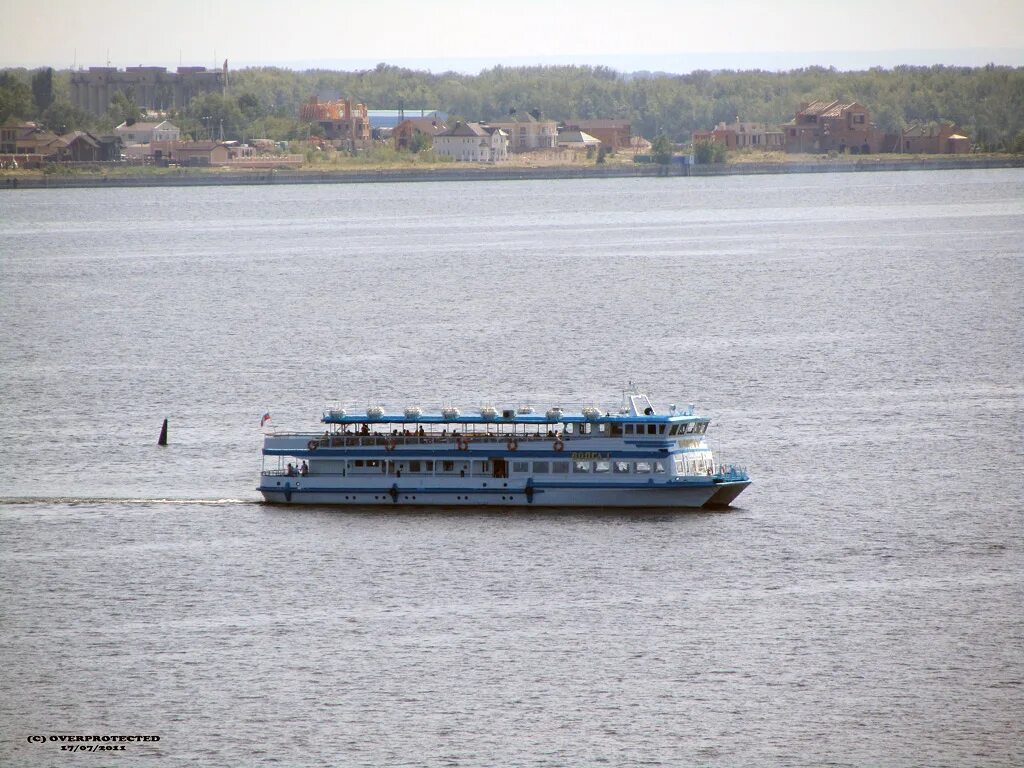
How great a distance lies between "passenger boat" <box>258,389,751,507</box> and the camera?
79.8 metres

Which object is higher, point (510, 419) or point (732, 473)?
point (510, 419)

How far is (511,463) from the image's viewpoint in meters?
80.8

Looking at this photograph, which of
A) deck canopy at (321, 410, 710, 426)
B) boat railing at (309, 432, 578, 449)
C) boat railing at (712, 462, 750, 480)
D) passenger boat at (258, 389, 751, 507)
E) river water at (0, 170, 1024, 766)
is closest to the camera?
river water at (0, 170, 1024, 766)

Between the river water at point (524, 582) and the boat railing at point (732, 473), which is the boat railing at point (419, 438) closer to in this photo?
the river water at point (524, 582)

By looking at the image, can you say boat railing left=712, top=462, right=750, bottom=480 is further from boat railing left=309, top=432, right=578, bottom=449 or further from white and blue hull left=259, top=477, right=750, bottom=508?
boat railing left=309, top=432, right=578, bottom=449

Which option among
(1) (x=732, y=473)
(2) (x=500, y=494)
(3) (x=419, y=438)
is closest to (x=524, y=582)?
(2) (x=500, y=494)

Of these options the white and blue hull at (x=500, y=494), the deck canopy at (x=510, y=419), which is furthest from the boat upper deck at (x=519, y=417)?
the white and blue hull at (x=500, y=494)

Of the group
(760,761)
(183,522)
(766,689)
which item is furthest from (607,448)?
(760,761)

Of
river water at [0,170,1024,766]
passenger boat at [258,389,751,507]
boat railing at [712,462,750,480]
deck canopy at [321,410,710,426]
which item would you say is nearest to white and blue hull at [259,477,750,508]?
passenger boat at [258,389,751,507]

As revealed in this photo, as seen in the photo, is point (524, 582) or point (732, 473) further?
point (732, 473)

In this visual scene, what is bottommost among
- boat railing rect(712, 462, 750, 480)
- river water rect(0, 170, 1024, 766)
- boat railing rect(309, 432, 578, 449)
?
river water rect(0, 170, 1024, 766)

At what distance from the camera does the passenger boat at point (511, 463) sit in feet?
262

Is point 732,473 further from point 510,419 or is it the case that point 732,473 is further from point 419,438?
point 419,438

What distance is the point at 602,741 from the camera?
53312 mm
